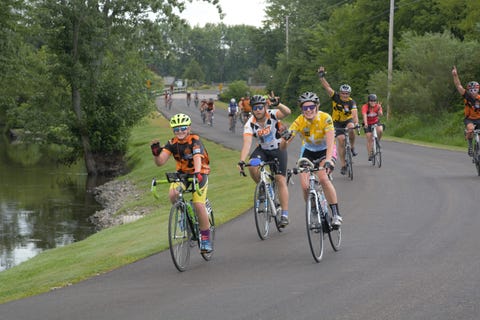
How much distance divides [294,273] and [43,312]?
292 cm

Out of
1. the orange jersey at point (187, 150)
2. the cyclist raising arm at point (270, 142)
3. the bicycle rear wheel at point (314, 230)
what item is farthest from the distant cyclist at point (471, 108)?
the orange jersey at point (187, 150)

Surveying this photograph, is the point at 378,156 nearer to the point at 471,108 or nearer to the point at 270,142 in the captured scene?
the point at 471,108

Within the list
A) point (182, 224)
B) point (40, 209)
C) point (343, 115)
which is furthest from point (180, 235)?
point (40, 209)

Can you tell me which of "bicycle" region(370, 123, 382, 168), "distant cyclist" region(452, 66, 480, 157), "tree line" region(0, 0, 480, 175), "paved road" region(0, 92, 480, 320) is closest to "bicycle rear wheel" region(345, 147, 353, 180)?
"bicycle" region(370, 123, 382, 168)

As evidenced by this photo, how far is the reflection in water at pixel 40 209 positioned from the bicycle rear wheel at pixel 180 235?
9432 mm

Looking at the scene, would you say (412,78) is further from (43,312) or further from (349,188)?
(43,312)

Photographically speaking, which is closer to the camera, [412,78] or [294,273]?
[294,273]

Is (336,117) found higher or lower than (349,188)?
higher

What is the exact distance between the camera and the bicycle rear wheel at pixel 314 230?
34.4ft

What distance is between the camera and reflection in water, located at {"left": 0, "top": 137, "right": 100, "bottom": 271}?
22894 millimetres

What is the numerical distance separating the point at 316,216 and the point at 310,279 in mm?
1216

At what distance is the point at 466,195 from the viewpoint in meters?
16.4

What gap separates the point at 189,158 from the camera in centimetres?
1097

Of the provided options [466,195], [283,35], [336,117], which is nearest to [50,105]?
[336,117]
